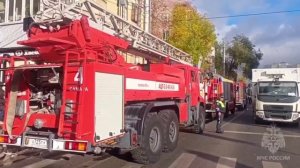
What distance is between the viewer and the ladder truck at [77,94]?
7172 millimetres

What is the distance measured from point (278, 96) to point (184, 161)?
11885mm

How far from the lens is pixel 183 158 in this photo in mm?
10070

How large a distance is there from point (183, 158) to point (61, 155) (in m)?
2.95

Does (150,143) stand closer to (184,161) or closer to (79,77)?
(184,161)

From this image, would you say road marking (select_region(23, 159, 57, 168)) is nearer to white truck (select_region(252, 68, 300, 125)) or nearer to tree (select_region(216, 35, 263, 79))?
white truck (select_region(252, 68, 300, 125))

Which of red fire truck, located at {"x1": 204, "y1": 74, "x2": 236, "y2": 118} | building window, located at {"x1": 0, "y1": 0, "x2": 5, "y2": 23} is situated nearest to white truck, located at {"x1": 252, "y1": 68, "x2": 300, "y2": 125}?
red fire truck, located at {"x1": 204, "y1": 74, "x2": 236, "y2": 118}

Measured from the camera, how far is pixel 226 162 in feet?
31.6

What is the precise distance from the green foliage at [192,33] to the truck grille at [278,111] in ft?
47.3

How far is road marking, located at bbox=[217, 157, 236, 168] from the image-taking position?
9.21 metres

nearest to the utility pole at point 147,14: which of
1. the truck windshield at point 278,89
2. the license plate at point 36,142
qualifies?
the truck windshield at point 278,89

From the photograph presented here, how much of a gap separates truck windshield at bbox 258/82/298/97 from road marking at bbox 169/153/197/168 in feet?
36.5

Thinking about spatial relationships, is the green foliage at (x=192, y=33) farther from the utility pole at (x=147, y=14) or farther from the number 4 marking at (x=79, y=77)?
the number 4 marking at (x=79, y=77)

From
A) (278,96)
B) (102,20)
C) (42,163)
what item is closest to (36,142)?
(42,163)

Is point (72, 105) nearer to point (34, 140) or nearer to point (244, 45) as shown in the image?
point (34, 140)
